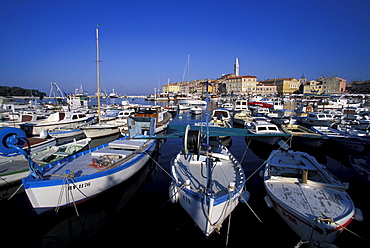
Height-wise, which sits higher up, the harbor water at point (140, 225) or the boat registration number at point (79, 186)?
the boat registration number at point (79, 186)

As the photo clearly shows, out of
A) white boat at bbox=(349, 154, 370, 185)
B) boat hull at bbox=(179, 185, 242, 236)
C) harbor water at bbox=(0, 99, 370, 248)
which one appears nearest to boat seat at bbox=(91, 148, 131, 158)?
harbor water at bbox=(0, 99, 370, 248)

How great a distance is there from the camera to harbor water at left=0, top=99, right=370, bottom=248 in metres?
7.93

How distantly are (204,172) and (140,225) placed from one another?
400 centimetres

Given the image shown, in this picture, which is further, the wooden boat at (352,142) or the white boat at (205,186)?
the wooden boat at (352,142)

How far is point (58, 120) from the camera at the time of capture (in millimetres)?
27141

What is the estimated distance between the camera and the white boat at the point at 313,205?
663 centimetres

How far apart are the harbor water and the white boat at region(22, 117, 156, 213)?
2.57 ft

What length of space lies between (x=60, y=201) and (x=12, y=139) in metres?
3.45

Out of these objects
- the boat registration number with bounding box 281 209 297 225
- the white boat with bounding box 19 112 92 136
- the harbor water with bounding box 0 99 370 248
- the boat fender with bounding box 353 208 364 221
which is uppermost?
the white boat with bounding box 19 112 92 136

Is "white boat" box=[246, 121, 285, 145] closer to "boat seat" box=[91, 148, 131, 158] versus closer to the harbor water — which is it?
the harbor water

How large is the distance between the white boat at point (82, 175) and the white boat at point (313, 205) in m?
8.28

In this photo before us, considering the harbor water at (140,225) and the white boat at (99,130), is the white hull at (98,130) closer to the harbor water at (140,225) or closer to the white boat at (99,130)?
the white boat at (99,130)

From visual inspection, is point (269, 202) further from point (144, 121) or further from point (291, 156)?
point (144, 121)

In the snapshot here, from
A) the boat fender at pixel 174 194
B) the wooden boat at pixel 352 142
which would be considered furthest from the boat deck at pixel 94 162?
the wooden boat at pixel 352 142
